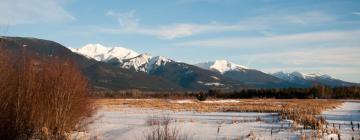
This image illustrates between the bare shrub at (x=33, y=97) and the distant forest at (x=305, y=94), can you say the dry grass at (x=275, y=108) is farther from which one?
the distant forest at (x=305, y=94)

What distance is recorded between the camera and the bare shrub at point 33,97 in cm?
1468

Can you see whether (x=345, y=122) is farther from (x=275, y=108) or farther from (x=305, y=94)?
(x=305, y=94)

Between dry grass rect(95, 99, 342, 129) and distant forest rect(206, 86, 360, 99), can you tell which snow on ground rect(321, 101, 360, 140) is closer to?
dry grass rect(95, 99, 342, 129)

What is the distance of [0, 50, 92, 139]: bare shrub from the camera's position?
1468cm

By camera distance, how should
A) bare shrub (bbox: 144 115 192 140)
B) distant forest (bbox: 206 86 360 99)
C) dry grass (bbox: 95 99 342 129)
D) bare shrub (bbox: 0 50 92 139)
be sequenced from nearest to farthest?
bare shrub (bbox: 144 115 192 140) → bare shrub (bbox: 0 50 92 139) → dry grass (bbox: 95 99 342 129) → distant forest (bbox: 206 86 360 99)

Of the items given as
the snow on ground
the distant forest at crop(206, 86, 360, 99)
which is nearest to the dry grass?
the snow on ground

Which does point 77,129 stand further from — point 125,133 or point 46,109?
point 46,109

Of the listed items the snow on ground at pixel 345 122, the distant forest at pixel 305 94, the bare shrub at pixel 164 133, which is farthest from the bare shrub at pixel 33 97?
the distant forest at pixel 305 94

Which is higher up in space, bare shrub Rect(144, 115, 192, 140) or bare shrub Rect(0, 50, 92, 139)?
bare shrub Rect(0, 50, 92, 139)

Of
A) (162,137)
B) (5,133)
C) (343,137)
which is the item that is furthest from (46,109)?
(343,137)

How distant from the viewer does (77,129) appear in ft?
64.7

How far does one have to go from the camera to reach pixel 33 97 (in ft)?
50.5

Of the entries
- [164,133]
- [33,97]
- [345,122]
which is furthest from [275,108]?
[33,97]

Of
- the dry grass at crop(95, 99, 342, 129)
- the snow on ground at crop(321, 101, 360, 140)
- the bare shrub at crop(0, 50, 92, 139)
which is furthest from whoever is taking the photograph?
the dry grass at crop(95, 99, 342, 129)
